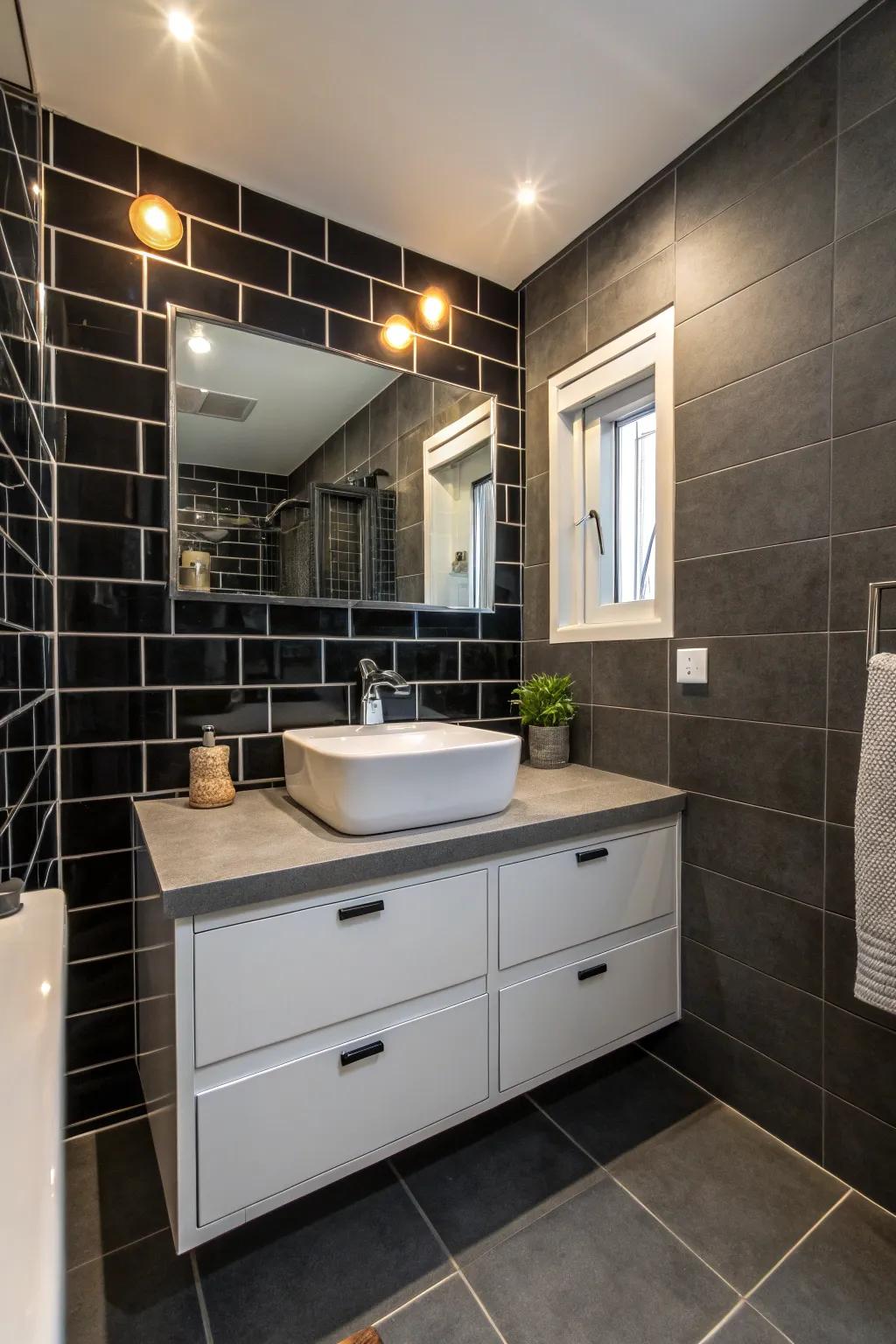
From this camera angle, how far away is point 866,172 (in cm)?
127

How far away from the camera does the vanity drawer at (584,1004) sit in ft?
4.62

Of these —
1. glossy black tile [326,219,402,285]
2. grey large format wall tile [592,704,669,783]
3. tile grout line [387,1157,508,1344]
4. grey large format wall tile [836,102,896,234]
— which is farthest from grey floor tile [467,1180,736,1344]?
glossy black tile [326,219,402,285]

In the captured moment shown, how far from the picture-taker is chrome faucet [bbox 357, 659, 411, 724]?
1.83 m

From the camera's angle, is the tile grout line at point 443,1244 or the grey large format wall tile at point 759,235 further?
the grey large format wall tile at point 759,235

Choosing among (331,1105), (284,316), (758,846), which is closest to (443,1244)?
(331,1105)

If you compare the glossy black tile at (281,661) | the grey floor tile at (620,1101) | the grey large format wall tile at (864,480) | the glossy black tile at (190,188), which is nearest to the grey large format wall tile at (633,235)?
the grey large format wall tile at (864,480)

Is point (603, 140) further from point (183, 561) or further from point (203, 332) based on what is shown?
point (183, 561)

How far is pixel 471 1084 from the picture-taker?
1.34 m

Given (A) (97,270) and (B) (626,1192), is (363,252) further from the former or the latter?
(B) (626,1192)

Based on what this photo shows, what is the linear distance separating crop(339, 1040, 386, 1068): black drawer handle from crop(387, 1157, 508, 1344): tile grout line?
1.41ft

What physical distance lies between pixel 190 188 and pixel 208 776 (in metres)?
1.54

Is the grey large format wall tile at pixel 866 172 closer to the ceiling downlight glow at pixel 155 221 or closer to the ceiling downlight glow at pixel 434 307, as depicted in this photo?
the ceiling downlight glow at pixel 434 307

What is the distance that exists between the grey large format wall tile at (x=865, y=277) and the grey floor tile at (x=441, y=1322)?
2042 millimetres

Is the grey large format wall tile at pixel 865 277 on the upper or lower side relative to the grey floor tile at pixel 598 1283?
upper
